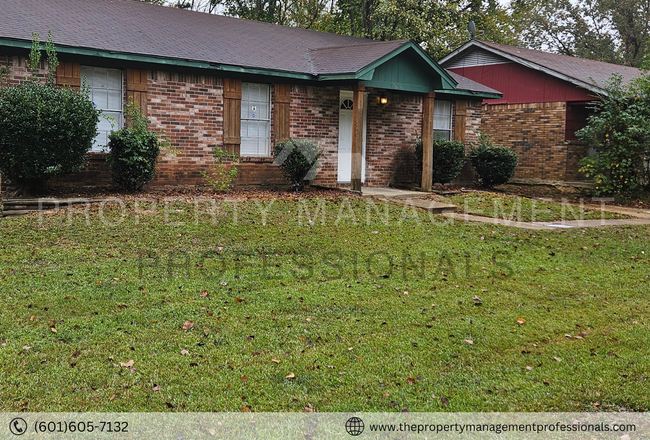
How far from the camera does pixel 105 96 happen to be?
12.2m

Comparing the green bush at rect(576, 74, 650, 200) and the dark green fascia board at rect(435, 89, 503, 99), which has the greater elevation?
the dark green fascia board at rect(435, 89, 503, 99)

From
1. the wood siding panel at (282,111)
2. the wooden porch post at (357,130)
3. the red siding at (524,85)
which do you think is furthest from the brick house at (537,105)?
the wood siding panel at (282,111)

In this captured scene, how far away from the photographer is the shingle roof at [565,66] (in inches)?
746

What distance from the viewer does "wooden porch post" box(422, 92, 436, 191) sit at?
14.9m

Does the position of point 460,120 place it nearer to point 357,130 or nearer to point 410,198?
point 410,198

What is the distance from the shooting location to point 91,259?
737 cm

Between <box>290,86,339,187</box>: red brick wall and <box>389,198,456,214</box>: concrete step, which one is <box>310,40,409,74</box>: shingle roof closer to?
<box>290,86,339,187</box>: red brick wall

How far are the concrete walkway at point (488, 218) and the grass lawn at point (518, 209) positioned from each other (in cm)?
40

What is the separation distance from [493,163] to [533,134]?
403 cm

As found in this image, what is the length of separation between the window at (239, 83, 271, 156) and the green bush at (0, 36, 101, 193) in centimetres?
381

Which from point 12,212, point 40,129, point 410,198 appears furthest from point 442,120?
point 12,212

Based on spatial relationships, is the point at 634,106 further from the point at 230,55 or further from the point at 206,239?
the point at 206,239

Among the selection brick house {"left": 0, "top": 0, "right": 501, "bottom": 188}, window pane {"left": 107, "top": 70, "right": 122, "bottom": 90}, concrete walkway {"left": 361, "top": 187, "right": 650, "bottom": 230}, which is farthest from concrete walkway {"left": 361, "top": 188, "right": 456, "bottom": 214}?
window pane {"left": 107, "top": 70, "right": 122, "bottom": 90}

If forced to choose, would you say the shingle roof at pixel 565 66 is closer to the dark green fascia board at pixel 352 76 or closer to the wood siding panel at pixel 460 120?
the wood siding panel at pixel 460 120
